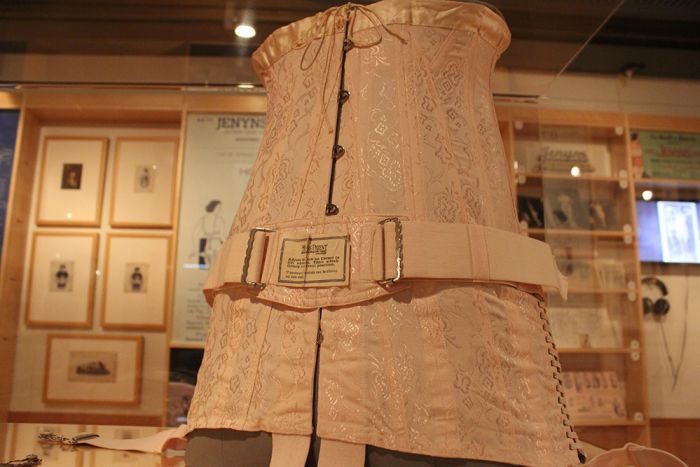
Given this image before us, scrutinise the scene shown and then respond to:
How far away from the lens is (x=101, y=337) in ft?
5.62

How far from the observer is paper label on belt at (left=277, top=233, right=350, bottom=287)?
0.69 metres

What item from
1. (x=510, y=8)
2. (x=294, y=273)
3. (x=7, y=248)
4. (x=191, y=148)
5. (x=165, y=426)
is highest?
(x=510, y=8)

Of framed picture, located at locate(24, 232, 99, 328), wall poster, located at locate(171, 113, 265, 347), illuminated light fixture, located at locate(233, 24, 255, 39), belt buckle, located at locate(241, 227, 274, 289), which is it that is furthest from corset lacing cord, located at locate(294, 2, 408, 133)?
framed picture, located at locate(24, 232, 99, 328)

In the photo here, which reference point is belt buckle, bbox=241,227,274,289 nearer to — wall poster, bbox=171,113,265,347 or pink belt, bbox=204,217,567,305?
pink belt, bbox=204,217,567,305

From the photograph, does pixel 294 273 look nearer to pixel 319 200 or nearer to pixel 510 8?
pixel 319 200

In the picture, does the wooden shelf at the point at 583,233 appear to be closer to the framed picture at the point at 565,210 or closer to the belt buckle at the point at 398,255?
the framed picture at the point at 565,210

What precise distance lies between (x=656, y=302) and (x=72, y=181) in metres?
1.82

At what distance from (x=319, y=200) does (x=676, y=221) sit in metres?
1.34

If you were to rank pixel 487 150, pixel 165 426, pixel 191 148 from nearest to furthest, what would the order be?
pixel 487 150, pixel 165 426, pixel 191 148

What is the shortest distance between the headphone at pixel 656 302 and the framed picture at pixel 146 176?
1491 mm

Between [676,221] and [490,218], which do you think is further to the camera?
[676,221]

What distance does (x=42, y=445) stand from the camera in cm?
127

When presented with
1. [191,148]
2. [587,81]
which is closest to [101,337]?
[191,148]

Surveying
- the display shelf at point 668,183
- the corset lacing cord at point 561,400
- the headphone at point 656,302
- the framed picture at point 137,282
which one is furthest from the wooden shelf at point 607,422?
the framed picture at point 137,282
